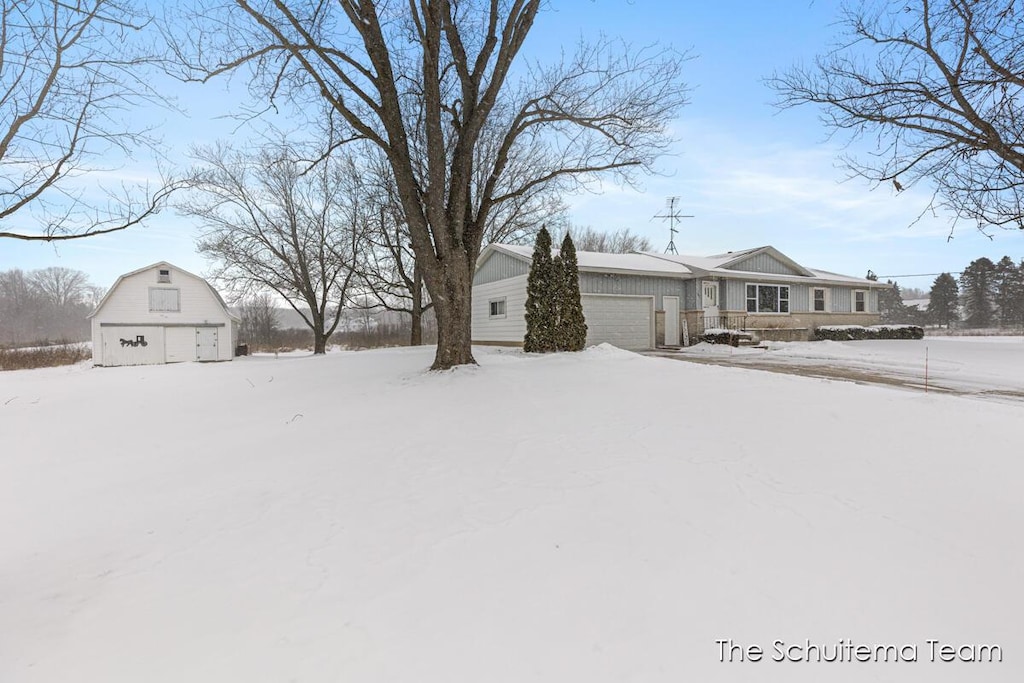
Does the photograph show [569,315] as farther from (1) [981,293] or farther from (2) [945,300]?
(2) [945,300]

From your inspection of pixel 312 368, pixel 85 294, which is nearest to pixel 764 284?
pixel 312 368

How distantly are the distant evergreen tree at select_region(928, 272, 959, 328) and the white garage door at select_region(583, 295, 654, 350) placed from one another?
182ft

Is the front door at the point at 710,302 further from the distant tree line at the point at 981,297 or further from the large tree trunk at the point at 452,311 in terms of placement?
the distant tree line at the point at 981,297

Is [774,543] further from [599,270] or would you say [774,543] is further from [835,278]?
[835,278]

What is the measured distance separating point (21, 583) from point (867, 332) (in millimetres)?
24788

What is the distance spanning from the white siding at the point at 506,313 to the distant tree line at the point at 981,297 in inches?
1794

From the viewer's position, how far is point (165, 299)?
68.8 feet

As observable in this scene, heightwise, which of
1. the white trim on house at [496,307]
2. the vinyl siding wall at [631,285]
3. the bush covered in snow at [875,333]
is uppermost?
the vinyl siding wall at [631,285]

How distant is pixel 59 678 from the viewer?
179cm

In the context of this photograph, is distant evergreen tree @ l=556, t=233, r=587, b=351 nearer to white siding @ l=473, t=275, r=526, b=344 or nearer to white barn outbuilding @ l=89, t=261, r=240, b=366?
white siding @ l=473, t=275, r=526, b=344

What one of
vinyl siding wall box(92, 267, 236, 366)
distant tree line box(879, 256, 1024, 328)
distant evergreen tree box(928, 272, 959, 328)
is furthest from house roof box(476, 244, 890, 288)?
distant evergreen tree box(928, 272, 959, 328)

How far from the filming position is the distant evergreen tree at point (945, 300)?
51625 mm

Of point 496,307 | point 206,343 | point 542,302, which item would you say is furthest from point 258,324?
point 542,302

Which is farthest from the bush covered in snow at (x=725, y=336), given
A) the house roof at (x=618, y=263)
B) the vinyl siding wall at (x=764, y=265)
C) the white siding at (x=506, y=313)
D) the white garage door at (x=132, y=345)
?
the white garage door at (x=132, y=345)
